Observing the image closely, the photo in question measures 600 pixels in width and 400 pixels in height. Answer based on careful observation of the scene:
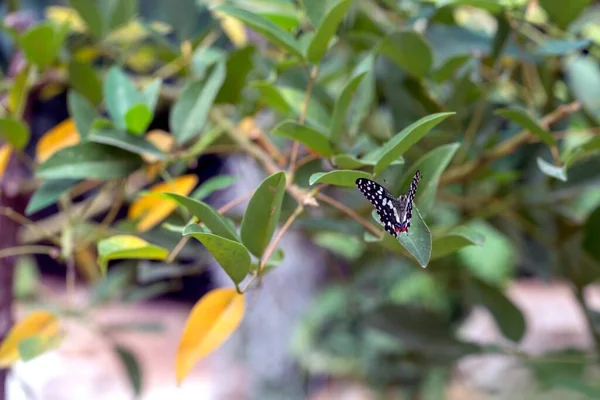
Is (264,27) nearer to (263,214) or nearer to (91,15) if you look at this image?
(263,214)

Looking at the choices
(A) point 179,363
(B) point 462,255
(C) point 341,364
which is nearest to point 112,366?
(C) point 341,364

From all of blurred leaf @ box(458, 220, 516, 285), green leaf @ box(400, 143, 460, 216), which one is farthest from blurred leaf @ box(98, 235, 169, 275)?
blurred leaf @ box(458, 220, 516, 285)

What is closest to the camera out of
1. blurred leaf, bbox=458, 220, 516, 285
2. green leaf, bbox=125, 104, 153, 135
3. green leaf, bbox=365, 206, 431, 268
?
green leaf, bbox=365, 206, 431, 268

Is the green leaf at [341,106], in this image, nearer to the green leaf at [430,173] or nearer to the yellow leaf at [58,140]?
the green leaf at [430,173]

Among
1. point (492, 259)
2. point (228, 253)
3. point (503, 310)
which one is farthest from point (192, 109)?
point (492, 259)

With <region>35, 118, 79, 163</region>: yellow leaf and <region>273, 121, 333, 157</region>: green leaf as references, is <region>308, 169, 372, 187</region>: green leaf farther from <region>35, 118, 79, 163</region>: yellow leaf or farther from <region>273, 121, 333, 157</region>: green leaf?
<region>35, 118, 79, 163</region>: yellow leaf

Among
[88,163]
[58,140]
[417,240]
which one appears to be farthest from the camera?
[58,140]
